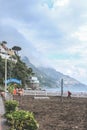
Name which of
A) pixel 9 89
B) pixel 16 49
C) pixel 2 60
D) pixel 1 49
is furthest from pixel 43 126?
pixel 16 49

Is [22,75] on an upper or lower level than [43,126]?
upper

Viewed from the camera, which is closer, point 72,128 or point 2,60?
point 72,128

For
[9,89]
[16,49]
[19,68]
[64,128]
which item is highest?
[16,49]

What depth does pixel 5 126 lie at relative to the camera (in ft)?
74.6

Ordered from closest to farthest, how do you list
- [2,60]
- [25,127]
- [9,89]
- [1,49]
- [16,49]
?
[25,127] → [9,89] → [2,60] → [1,49] → [16,49]

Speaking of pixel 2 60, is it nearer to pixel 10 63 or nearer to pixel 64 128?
pixel 10 63

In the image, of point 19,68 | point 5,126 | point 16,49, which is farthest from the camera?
point 16,49

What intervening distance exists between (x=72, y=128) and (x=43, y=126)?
1.72m

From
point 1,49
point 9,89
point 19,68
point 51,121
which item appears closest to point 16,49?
point 1,49

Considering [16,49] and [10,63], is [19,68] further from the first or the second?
A: [16,49]

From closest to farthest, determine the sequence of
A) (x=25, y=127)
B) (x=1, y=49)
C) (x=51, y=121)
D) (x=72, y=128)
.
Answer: (x=25, y=127) < (x=72, y=128) < (x=51, y=121) < (x=1, y=49)

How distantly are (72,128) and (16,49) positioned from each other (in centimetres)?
15697

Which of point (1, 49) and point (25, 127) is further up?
point (1, 49)

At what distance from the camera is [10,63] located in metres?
136
